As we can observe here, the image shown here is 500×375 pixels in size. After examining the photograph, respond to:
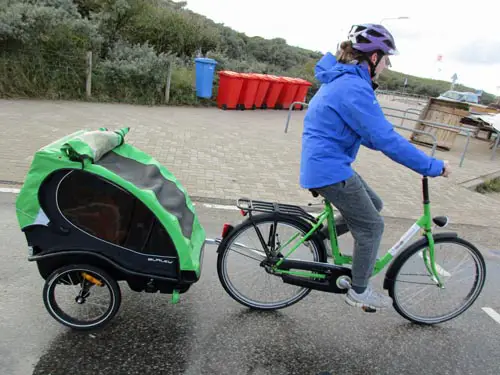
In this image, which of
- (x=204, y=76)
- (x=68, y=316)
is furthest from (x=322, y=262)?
(x=204, y=76)

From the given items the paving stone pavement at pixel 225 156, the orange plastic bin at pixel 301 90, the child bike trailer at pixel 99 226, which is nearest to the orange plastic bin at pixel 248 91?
the paving stone pavement at pixel 225 156

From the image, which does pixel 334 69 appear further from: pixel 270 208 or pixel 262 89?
pixel 262 89

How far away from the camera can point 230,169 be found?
7066 millimetres

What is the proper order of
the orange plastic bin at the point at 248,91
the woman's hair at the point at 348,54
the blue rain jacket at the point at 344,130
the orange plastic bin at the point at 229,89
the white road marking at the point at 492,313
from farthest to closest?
the orange plastic bin at the point at 248,91 < the orange plastic bin at the point at 229,89 < the white road marking at the point at 492,313 < the woman's hair at the point at 348,54 < the blue rain jacket at the point at 344,130

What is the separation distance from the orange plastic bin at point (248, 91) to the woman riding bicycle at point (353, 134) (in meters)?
10.8

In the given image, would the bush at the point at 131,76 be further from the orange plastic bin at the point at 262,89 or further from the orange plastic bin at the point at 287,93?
the orange plastic bin at the point at 287,93

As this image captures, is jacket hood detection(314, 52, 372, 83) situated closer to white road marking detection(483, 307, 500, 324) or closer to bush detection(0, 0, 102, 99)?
white road marking detection(483, 307, 500, 324)

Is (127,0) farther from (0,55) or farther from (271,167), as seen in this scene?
(271,167)

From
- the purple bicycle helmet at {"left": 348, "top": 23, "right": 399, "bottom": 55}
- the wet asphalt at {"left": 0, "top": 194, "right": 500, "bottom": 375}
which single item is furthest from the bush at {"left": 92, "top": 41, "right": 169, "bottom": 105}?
the purple bicycle helmet at {"left": 348, "top": 23, "right": 399, "bottom": 55}

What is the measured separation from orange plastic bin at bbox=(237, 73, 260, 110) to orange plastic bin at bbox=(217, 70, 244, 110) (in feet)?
0.81

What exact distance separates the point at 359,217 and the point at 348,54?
108 cm

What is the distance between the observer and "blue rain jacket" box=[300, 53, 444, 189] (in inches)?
105

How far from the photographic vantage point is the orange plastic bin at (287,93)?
15.5 meters

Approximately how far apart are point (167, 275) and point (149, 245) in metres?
0.24
